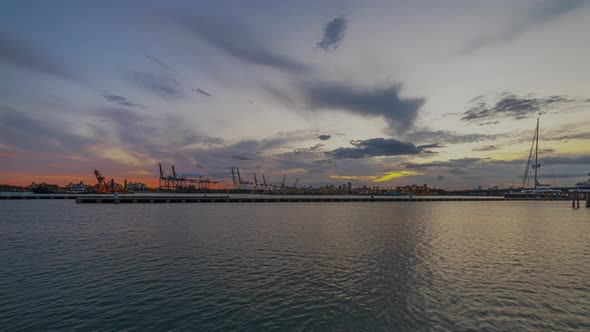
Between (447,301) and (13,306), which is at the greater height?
(13,306)

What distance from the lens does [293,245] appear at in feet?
79.4

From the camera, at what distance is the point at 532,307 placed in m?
11.8

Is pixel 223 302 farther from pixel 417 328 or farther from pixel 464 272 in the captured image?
pixel 464 272

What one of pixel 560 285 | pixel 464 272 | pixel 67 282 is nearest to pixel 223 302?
pixel 67 282

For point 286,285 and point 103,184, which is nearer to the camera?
point 286,285

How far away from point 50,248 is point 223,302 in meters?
19.5

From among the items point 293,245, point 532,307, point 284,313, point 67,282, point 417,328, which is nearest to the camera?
point 417,328

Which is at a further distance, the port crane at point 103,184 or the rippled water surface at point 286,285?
the port crane at point 103,184

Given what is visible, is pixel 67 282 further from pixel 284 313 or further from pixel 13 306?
pixel 284 313

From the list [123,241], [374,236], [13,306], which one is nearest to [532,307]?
[374,236]

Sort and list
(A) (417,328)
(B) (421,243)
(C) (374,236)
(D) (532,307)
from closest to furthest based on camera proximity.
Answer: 1. (A) (417,328)
2. (D) (532,307)
3. (B) (421,243)
4. (C) (374,236)

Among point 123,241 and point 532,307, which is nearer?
point 532,307

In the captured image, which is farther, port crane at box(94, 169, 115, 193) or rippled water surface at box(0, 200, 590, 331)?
port crane at box(94, 169, 115, 193)

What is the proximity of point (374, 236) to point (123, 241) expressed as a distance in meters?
25.6
